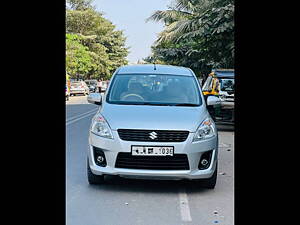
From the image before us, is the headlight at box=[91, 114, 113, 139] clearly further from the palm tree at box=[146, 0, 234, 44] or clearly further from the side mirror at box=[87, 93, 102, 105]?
the palm tree at box=[146, 0, 234, 44]

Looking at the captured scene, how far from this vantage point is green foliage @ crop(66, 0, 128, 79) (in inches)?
2210

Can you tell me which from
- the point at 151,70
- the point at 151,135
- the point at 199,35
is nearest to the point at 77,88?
the point at 199,35

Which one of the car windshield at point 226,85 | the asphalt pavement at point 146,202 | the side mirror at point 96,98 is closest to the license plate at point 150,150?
the asphalt pavement at point 146,202

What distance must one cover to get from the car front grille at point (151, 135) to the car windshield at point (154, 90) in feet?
Result: 2.76

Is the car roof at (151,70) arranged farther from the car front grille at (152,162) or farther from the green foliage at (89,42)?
the green foliage at (89,42)

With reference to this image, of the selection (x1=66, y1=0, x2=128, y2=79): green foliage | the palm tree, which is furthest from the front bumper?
(x1=66, y1=0, x2=128, y2=79): green foliage

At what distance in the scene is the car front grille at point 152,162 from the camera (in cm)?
572

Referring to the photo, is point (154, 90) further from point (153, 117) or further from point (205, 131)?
point (205, 131)
